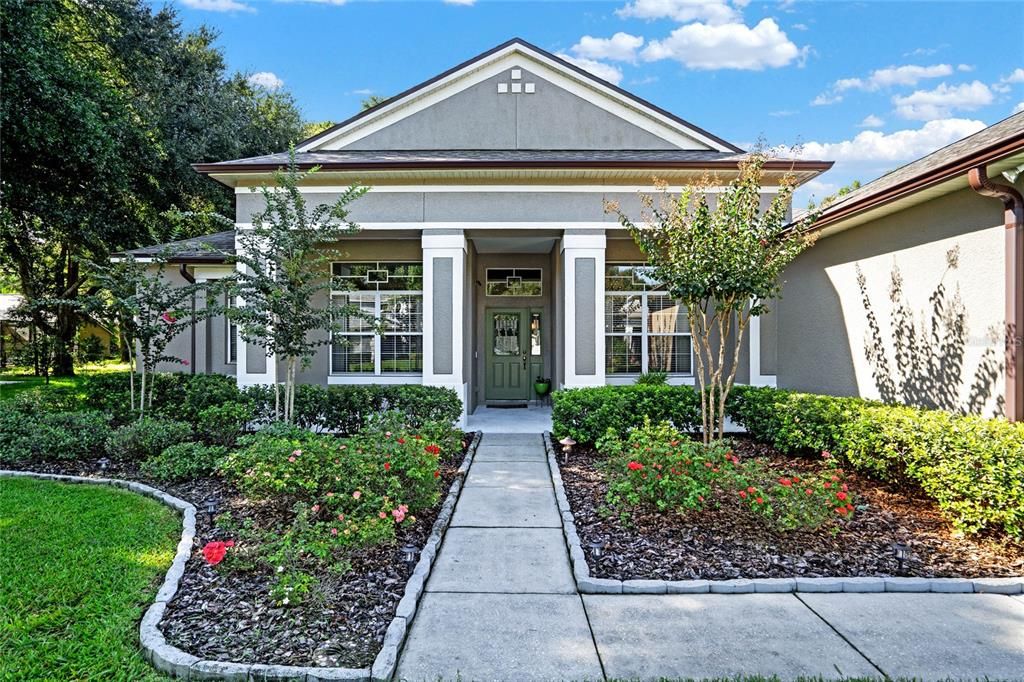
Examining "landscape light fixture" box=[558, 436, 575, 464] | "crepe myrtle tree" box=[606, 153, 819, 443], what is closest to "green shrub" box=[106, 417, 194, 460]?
"landscape light fixture" box=[558, 436, 575, 464]

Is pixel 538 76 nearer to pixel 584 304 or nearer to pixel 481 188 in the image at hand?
pixel 481 188

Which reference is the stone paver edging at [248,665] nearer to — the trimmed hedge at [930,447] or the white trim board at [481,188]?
the trimmed hedge at [930,447]

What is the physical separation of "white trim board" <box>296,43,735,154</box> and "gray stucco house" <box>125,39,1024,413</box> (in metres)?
0.03

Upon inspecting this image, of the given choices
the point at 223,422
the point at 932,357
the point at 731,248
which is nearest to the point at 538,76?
the point at 731,248

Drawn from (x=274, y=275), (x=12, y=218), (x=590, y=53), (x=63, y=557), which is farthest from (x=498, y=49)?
(x=12, y=218)

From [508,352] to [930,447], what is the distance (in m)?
8.67

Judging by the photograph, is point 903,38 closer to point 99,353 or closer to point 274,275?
point 274,275

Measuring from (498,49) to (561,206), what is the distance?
152 inches

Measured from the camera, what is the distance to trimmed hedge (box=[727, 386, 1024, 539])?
4.18m

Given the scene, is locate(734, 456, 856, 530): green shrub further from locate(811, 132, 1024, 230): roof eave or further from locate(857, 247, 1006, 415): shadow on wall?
locate(811, 132, 1024, 230): roof eave

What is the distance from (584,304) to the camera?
30.8ft

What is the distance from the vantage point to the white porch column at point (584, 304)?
9344 millimetres

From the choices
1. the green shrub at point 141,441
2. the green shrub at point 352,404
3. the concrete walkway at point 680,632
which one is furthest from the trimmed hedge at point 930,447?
the green shrub at point 141,441

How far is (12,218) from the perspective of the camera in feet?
49.5
